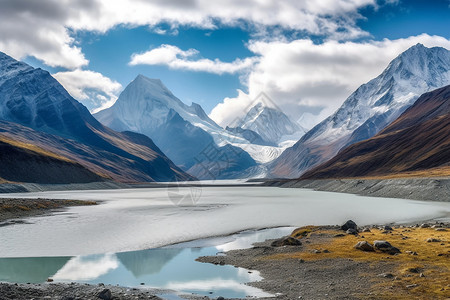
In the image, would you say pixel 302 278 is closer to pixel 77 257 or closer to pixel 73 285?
pixel 73 285

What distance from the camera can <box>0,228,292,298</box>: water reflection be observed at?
94.9ft

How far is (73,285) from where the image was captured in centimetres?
2691

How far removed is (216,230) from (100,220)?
26914 mm

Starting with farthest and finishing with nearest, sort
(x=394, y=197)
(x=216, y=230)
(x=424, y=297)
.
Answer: (x=394, y=197) < (x=216, y=230) < (x=424, y=297)

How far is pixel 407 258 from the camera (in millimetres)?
33031

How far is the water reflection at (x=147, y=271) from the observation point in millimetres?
28922

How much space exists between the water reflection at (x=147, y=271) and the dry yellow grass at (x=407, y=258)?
7969 millimetres

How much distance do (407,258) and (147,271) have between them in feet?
77.8

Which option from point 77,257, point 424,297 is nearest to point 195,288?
point 424,297

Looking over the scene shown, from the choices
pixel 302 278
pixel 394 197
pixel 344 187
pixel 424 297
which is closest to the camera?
pixel 424 297

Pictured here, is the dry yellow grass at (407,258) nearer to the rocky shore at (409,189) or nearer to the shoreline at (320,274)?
the shoreline at (320,274)

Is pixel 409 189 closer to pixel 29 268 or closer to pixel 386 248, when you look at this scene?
pixel 386 248

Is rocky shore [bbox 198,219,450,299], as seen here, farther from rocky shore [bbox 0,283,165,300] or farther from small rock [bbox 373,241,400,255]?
rocky shore [bbox 0,283,165,300]

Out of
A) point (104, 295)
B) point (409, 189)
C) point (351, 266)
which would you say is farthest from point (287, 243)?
point (409, 189)
